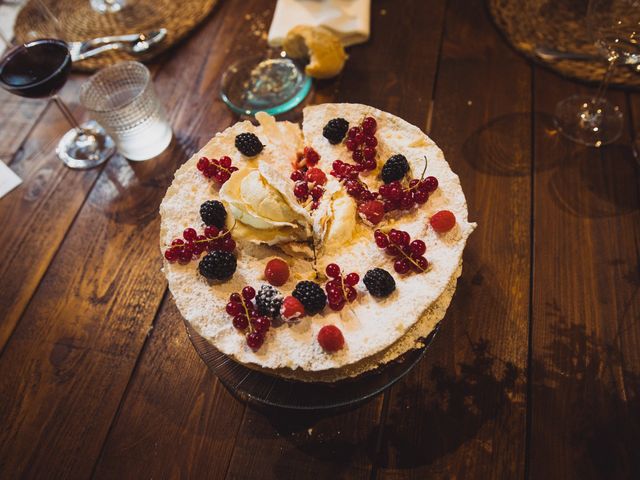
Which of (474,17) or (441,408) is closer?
(441,408)

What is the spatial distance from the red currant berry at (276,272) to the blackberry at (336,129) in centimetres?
Result: 39

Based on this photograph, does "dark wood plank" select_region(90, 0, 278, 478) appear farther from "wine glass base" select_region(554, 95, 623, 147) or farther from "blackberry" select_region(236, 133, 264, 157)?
"wine glass base" select_region(554, 95, 623, 147)

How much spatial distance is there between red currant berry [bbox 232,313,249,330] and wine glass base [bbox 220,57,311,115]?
0.90 m

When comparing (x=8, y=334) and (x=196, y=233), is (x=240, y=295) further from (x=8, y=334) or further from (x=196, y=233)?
(x=8, y=334)

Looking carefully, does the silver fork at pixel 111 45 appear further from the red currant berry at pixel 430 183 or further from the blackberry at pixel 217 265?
the red currant berry at pixel 430 183

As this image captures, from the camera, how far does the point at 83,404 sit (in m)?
1.31

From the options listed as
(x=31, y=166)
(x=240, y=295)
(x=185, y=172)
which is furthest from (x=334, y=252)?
(x=31, y=166)

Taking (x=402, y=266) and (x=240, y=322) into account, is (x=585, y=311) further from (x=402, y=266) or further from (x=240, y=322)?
(x=240, y=322)

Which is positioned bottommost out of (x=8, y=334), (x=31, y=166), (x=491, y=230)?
(x=491, y=230)

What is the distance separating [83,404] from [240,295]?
22.7 inches

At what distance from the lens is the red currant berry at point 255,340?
41.0 inches

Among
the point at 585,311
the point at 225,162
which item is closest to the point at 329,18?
the point at 225,162

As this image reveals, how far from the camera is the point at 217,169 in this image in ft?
4.22

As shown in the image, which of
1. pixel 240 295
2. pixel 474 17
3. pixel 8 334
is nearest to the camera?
pixel 240 295
